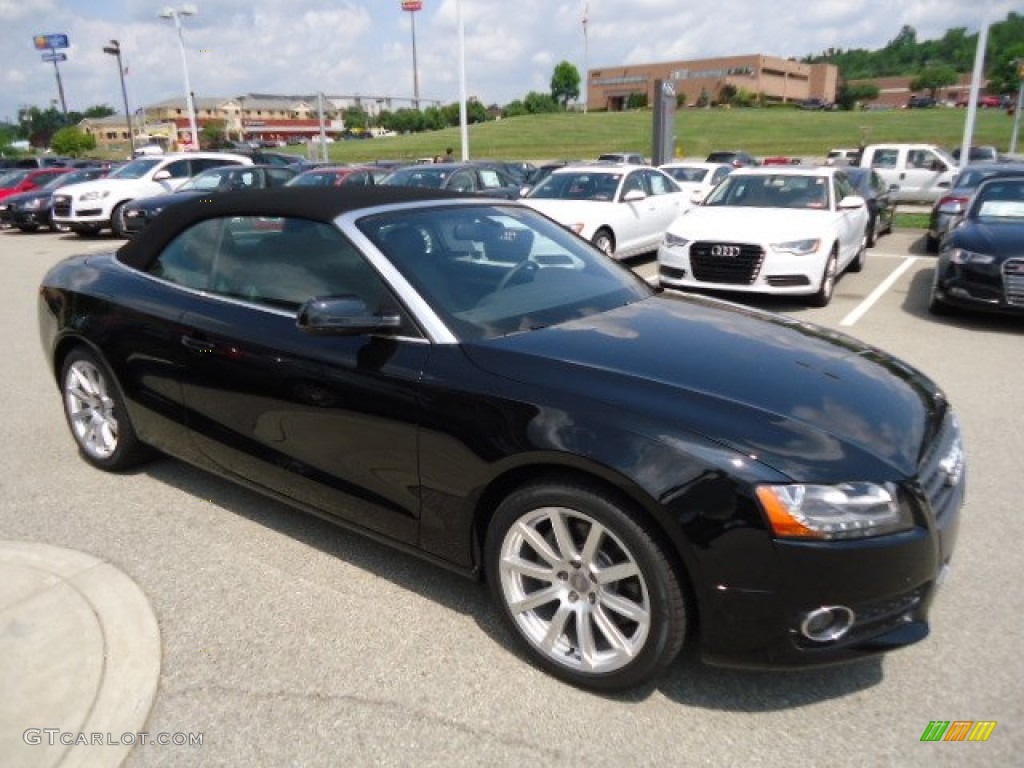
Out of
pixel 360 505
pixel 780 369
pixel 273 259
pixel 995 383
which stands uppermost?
pixel 273 259

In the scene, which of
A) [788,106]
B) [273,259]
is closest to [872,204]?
[273,259]

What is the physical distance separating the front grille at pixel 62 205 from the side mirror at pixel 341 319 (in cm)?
1700

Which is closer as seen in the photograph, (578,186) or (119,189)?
(578,186)

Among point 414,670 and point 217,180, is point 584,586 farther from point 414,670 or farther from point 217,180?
point 217,180

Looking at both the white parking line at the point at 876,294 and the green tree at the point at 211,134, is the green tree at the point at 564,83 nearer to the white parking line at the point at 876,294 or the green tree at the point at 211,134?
the green tree at the point at 211,134

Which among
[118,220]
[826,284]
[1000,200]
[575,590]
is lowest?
[826,284]

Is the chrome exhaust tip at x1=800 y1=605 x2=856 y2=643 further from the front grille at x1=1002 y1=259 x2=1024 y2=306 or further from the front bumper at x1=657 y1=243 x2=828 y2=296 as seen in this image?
the front bumper at x1=657 y1=243 x2=828 y2=296

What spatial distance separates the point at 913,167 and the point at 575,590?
70.9ft

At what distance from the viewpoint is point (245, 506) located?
3984 millimetres

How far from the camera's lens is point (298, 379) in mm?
3117

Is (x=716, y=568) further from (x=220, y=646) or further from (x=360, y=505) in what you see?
(x=220, y=646)

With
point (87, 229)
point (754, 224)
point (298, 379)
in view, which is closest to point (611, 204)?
point (754, 224)

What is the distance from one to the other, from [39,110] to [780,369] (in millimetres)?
155238

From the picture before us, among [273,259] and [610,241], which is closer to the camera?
[273,259]
